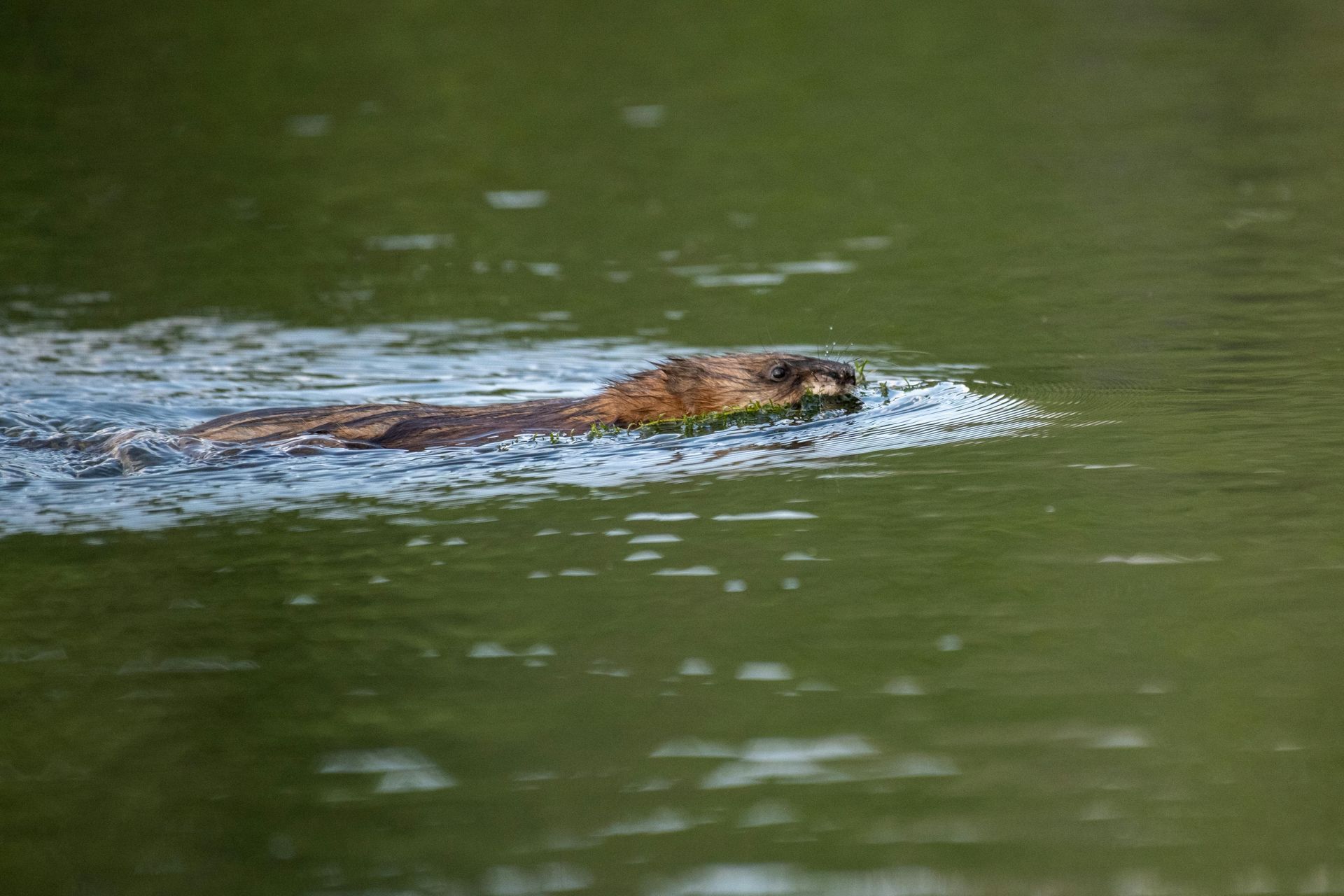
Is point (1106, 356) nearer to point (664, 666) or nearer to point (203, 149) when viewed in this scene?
point (664, 666)

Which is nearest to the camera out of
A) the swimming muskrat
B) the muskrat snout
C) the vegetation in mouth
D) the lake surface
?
the lake surface

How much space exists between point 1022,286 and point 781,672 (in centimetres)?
832

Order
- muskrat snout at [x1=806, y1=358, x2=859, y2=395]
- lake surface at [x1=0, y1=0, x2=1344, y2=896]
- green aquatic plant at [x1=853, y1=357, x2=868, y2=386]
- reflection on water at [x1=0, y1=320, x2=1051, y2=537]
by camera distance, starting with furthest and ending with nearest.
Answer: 1. green aquatic plant at [x1=853, y1=357, x2=868, y2=386]
2. muskrat snout at [x1=806, y1=358, x2=859, y2=395]
3. reflection on water at [x1=0, y1=320, x2=1051, y2=537]
4. lake surface at [x1=0, y1=0, x2=1344, y2=896]

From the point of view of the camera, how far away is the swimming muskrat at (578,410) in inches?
408

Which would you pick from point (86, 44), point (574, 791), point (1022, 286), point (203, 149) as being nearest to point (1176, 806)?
point (574, 791)

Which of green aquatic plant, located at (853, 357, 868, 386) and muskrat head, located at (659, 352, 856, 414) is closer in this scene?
muskrat head, located at (659, 352, 856, 414)

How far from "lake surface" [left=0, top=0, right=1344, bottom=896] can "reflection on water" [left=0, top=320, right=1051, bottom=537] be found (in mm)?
50

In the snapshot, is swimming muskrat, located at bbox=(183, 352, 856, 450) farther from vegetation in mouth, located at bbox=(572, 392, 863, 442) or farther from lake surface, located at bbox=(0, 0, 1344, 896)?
lake surface, located at bbox=(0, 0, 1344, 896)

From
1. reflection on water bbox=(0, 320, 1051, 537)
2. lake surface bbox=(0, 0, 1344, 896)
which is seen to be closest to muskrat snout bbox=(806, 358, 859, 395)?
reflection on water bbox=(0, 320, 1051, 537)

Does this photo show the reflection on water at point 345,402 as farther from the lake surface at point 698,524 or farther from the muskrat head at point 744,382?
the muskrat head at point 744,382

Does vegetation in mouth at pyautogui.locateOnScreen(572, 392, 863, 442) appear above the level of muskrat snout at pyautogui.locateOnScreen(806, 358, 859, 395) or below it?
below

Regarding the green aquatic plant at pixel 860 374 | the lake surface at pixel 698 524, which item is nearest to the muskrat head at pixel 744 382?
the green aquatic plant at pixel 860 374

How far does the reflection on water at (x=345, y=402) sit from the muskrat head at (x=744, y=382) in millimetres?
271

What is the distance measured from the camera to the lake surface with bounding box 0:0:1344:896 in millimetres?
5430
